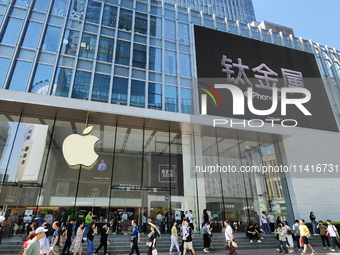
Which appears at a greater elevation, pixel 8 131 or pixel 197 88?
pixel 197 88

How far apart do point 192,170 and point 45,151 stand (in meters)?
10.4

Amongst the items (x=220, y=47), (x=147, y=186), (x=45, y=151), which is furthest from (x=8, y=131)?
(x=220, y=47)

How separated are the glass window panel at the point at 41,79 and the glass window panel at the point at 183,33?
10894mm

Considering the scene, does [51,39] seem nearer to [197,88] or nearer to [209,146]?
[197,88]

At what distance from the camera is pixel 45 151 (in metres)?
14.5

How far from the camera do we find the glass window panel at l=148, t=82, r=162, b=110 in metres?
15.6

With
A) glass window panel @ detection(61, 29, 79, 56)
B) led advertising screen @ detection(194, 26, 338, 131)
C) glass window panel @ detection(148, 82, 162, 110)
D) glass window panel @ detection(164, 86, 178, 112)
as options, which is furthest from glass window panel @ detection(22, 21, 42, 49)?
led advertising screen @ detection(194, 26, 338, 131)

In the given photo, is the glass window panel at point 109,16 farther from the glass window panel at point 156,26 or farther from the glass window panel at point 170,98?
the glass window panel at point 170,98

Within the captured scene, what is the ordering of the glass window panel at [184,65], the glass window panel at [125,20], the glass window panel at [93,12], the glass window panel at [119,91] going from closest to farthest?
the glass window panel at [119,91] < the glass window panel at [93,12] < the glass window panel at [184,65] < the glass window panel at [125,20]

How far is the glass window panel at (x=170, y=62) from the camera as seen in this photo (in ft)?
57.1

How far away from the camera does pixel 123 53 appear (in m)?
16.8

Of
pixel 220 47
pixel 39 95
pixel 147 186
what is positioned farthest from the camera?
pixel 220 47

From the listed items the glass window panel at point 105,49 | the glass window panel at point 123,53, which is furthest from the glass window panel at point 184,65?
the glass window panel at point 105,49

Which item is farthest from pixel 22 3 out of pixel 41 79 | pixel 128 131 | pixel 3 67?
pixel 128 131
